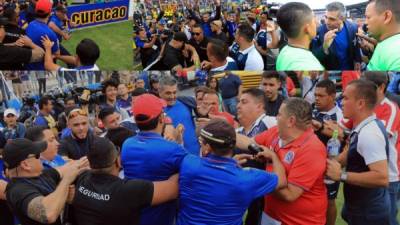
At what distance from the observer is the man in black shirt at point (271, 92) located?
11.4 feet

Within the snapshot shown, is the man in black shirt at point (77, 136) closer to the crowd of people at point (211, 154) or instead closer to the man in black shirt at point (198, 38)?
the crowd of people at point (211, 154)

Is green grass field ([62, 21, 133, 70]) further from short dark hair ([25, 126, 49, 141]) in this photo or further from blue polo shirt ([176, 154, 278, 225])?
blue polo shirt ([176, 154, 278, 225])

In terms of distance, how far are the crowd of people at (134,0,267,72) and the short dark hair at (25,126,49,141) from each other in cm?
114

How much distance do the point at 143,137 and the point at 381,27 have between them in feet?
5.19

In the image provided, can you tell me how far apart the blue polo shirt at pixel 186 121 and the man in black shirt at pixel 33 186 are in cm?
84

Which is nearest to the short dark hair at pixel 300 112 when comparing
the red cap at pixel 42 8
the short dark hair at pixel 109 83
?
the short dark hair at pixel 109 83

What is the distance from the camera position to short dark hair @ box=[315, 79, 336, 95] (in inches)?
135

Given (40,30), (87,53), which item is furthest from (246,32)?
(40,30)

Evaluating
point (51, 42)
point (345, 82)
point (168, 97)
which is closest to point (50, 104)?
point (168, 97)

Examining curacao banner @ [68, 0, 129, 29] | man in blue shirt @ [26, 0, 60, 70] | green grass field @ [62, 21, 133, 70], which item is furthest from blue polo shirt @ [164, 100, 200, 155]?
curacao banner @ [68, 0, 129, 29]

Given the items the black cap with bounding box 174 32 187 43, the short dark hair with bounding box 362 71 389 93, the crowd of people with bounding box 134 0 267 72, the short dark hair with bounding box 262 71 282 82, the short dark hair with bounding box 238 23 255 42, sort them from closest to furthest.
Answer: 1. the short dark hair with bounding box 362 71 389 93
2. the short dark hair with bounding box 262 71 282 82
3. the crowd of people with bounding box 134 0 267 72
4. the short dark hair with bounding box 238 23 255 42
5. the black cap with bounding box 174 32 187 43

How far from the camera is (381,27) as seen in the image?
2766 mm

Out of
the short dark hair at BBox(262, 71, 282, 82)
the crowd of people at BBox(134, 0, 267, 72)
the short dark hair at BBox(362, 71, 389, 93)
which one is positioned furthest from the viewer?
the crowd of people at BBox(134, 0, 267, 72)

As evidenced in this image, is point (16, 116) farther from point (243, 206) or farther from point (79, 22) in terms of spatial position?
point (79, 22)
